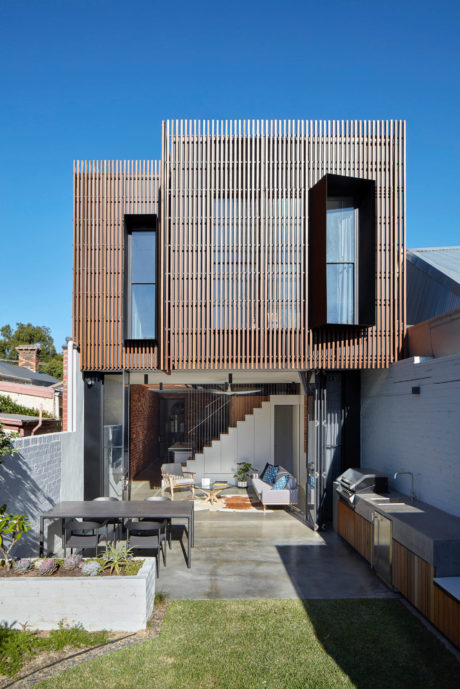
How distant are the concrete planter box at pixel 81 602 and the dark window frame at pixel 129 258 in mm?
4798

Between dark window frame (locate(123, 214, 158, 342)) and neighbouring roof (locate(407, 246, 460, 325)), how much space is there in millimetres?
5775

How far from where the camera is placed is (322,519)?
924 centimetres

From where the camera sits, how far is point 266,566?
7.13 meters

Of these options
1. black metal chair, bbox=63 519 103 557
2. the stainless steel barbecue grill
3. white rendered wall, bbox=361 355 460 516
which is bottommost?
black metal chair, bbox=63 519 103 557

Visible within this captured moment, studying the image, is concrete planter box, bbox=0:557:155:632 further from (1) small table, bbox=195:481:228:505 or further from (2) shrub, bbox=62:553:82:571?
(1) small table, bbox=195:481:228:505

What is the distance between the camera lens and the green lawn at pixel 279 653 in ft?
13.7

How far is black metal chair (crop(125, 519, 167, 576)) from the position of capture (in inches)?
265

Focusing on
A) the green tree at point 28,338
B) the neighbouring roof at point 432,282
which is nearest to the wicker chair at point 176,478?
the neighbouring roof at point 432,282

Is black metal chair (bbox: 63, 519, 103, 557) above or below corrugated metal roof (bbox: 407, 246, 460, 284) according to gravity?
below

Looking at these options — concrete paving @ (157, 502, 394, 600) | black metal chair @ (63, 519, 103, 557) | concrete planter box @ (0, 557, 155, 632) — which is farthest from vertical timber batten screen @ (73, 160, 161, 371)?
concrete planter box @ (0, 557, 155, 632)

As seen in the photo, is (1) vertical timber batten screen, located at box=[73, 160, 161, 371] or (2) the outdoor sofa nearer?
(1) vertical timber batten screen, located at box=[73, 160, 161, 371]

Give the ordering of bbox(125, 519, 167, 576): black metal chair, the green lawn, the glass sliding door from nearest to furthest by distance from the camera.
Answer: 1. the green lawn
2. bbox(125, 519, 167, 576): black metal chair
3. the glass sliding door

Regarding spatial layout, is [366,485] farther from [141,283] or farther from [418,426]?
[141,283]

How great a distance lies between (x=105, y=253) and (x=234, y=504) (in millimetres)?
6760
